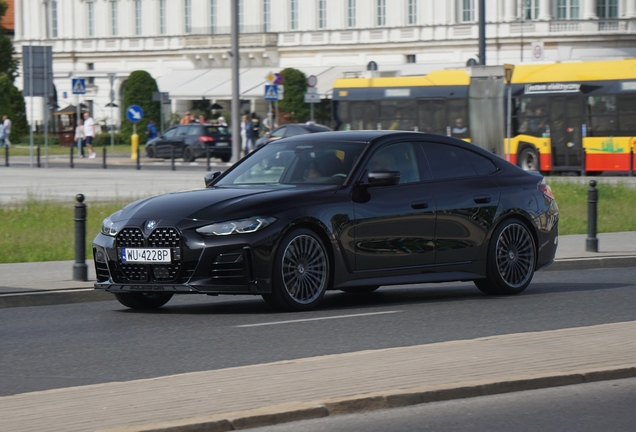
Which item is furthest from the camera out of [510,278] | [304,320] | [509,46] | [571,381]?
[509,46]

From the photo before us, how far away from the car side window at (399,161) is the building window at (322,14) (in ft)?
234

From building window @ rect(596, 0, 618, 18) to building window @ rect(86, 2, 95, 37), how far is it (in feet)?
116

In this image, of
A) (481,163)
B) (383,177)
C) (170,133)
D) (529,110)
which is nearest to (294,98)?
(170,133)

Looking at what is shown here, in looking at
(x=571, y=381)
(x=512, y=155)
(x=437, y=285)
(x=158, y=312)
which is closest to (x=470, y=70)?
(x=512, y=155)

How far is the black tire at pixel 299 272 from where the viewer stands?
10.9 m

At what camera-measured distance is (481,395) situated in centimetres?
737

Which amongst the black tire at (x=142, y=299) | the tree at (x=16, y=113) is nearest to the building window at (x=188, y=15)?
the tree at (x=16, y=113)

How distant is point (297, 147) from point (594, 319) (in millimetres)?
3063

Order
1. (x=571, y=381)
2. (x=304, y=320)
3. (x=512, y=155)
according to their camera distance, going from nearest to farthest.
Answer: (x=571, y=381) < (x=304, y=320) < (x=512, y=155)

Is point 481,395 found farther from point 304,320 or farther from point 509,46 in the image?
point 509,46

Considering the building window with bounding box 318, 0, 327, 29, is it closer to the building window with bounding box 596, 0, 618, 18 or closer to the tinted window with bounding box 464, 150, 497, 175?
the building window with bounding box 596, 0, 618, 18

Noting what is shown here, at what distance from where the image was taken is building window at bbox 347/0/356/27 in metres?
81.1

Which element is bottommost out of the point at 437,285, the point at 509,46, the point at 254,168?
the point at 437,285

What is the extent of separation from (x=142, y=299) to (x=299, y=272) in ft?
5.43
